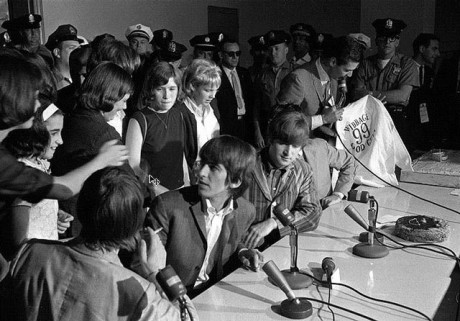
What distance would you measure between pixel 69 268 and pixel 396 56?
10.9ft

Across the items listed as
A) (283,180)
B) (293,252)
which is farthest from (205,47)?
(293,252)

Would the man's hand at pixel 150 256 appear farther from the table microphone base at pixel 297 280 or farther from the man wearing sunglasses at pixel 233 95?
the man wearing sunglasses at pixel 233 95

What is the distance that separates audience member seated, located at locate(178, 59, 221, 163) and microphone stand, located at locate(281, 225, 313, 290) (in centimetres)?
119

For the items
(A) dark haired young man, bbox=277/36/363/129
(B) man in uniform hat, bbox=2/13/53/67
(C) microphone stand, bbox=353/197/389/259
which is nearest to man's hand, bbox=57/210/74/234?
(C) microphone stand, bbox=353/197/389/259

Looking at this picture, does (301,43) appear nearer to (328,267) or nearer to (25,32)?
(25,32)

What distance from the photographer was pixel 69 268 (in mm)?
1280

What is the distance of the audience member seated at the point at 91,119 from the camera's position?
83.9 inches

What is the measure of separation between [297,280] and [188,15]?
4.87m

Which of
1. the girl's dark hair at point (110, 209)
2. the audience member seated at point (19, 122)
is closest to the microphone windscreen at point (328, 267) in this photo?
the girl's dark hair at point (110, 209)

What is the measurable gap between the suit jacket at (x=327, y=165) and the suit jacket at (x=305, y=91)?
0.45 metres

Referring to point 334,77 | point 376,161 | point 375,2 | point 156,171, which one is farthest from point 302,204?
point 375,2

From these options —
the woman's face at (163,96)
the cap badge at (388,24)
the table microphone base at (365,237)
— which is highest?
the cap badge at (388,24)

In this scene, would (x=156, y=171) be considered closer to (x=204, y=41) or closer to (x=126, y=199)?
(x=126, y=199)

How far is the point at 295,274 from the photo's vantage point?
1.77 meters
